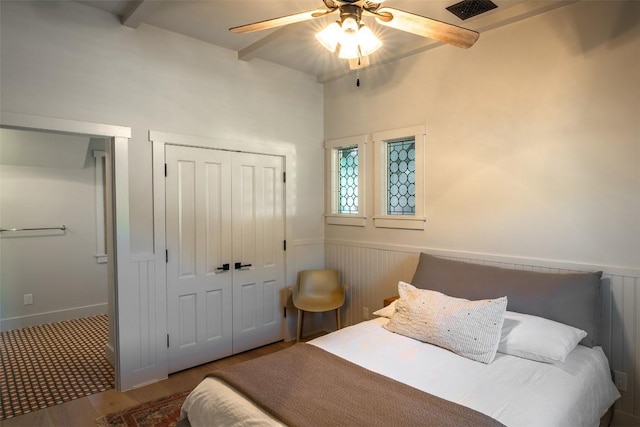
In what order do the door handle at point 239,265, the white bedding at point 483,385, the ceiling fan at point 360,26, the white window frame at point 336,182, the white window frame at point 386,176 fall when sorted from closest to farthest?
1. the white bedding at point 483,385
2. the ceiling fan at point 360,26
3. the white window frame at point 386,176
4. the door handle at point 239,265
5. the white window frame at point 336,182

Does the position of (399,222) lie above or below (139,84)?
below

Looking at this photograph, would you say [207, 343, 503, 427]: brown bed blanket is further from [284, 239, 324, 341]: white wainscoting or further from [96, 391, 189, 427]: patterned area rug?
[284, 239, 324, 341]: white wainscoting

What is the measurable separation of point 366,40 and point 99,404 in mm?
3068

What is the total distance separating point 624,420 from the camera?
2.38m

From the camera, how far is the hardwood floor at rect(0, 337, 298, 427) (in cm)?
250

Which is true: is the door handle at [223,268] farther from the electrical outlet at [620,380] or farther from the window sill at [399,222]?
the electrical outlet at [620,380]

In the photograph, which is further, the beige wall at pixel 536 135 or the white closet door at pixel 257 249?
the white closet door at pixel 257 249

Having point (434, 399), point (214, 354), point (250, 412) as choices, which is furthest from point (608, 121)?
point (214, 354)

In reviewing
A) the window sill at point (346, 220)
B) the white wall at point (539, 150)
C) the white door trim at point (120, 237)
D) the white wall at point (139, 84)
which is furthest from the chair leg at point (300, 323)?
the white door trim at point (120, 237)

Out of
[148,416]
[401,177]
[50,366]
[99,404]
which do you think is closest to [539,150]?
[401,177]

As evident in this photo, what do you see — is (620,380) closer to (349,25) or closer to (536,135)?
(536,135)

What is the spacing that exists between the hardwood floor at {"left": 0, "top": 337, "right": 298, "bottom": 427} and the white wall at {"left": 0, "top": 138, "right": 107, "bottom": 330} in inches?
94.0

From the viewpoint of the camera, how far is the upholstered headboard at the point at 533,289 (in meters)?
2.30

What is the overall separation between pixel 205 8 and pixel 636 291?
3.51 metres
